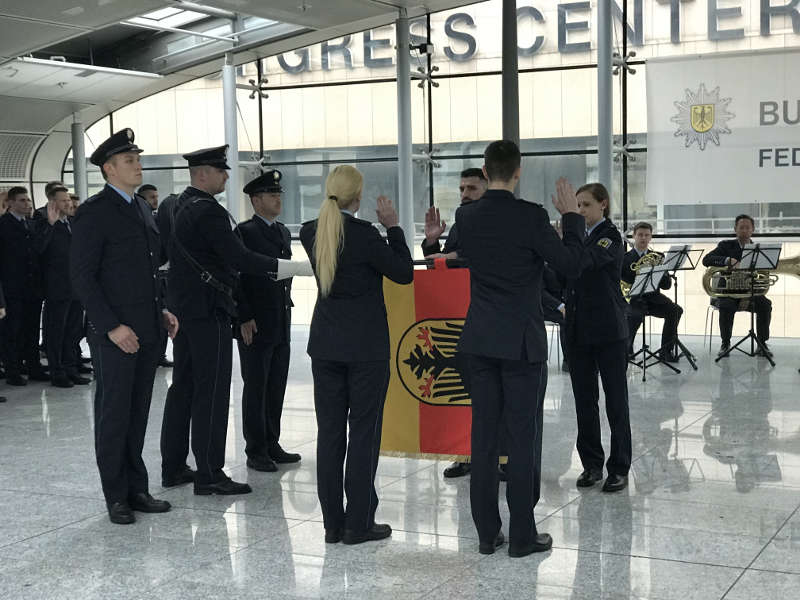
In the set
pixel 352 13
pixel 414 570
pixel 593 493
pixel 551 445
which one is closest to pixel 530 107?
pixel 352 13

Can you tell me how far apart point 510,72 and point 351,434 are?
7353 millimetres

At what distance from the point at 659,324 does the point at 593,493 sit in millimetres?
9116

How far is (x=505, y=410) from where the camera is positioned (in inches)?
156

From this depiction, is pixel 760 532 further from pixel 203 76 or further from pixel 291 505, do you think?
pixel 203 76

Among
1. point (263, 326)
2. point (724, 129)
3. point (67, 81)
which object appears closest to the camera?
point (263, 326)

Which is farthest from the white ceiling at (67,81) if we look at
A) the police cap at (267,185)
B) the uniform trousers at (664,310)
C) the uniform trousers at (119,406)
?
the uniform trousers at (119,406)

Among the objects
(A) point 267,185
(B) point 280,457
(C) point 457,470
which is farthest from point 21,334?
(C) point 457,470

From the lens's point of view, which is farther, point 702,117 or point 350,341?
point 702,117

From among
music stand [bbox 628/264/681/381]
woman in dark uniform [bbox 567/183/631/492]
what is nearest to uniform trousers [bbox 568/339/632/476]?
woman in dark uniform [bbox 567/183/631/492]

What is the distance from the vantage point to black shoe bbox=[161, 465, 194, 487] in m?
5.18

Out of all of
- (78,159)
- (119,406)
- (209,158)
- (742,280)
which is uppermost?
(78,159)

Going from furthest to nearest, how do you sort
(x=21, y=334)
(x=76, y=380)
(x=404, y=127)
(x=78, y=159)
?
1. (x=78, y=159)
2. (x=404, y=127)
3. (x=21, y=334)
4. (x=76, y=380)

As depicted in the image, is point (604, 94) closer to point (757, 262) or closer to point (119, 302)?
point (757, 262)

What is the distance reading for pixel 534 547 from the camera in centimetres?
399
